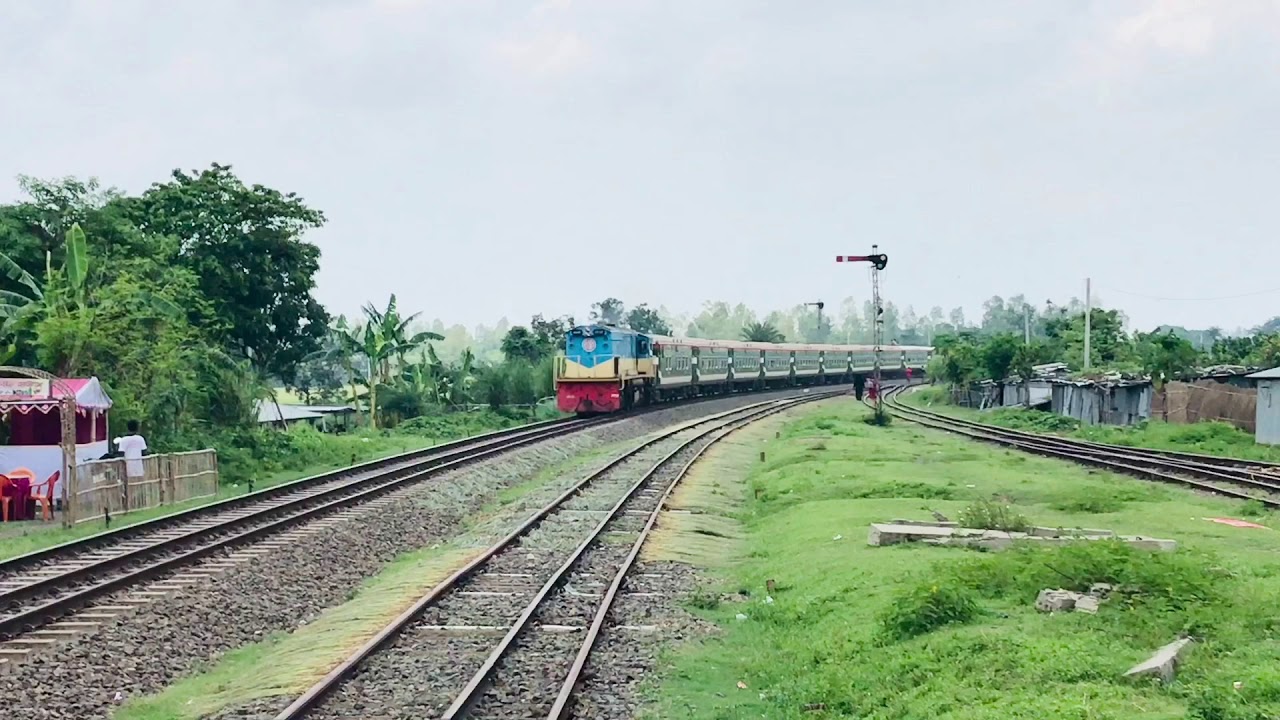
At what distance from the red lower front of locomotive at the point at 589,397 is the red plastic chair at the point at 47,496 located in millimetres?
24545

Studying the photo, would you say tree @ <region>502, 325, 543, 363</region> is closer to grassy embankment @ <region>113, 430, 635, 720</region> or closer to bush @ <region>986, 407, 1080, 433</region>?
bush @ <region>986, 407, 1080, 433</region>

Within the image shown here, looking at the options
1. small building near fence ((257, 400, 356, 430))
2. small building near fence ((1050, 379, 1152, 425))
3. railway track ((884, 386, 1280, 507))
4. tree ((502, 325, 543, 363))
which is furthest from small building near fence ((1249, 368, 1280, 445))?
tree ((502, 325, 543, 363))

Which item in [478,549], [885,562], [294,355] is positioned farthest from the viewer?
[294,355]

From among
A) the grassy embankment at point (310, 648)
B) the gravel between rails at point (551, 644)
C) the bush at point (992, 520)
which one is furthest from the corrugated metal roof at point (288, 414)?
the bush at point (992, 520)

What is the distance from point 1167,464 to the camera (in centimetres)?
2477

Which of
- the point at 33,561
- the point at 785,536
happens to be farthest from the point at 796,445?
the point at 33,561

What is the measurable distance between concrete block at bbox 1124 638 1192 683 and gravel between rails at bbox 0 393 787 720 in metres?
5.80

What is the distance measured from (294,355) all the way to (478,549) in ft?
106

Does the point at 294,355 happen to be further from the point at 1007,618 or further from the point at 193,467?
the point at 1007,618

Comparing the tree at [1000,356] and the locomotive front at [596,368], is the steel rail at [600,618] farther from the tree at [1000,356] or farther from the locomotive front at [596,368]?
the tree at [1000,356]

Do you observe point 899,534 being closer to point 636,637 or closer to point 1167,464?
point 636,637

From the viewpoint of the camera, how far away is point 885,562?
504 inches

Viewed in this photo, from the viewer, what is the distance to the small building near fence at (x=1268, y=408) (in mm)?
28438

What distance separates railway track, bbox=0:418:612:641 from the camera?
1202 centimetres
